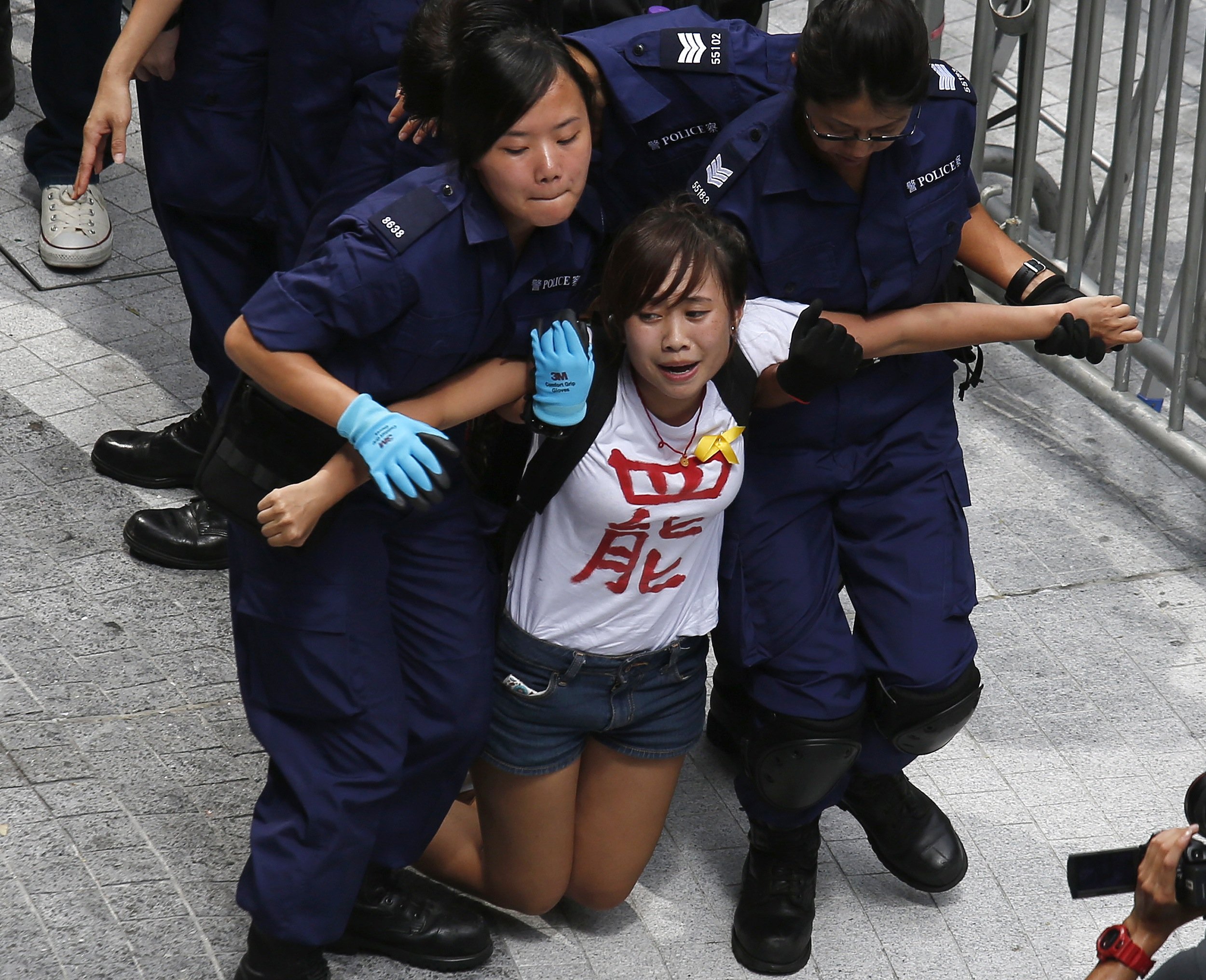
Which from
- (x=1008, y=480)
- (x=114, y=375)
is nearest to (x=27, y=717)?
(x=114, y=375)

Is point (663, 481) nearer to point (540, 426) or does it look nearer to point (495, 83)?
point (540, 426)

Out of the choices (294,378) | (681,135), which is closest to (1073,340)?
(681,135)

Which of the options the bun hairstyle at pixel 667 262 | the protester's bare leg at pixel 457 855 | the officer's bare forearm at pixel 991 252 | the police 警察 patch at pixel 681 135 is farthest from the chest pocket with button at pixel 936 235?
the protester's bare leg at pixel 457 855

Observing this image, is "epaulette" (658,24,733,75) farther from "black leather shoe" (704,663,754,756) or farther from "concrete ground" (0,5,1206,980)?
"concrete ground" (0,5,1206,980)

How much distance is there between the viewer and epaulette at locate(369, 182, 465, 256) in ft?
8.70

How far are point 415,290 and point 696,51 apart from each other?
909 millimetres

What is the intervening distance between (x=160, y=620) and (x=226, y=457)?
1.15 meters

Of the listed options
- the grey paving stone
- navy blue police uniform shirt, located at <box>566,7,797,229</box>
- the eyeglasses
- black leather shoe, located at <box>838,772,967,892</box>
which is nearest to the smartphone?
black leather shoe, located at <box>838,772,967,892</box>

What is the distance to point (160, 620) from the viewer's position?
12.5 ft

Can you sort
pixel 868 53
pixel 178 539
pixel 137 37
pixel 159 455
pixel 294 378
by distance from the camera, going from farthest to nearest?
pixel 159 455
pixel 178 539
pixel 137 37
pixel 868 53
pixel 294 378

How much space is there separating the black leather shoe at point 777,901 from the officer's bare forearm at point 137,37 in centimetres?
211

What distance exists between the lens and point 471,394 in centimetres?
278

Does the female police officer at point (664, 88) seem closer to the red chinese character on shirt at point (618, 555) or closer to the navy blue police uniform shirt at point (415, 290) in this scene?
the navy blue police uniform shirt at point (415, 290)

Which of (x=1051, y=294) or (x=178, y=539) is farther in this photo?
(x=178, y=539)
